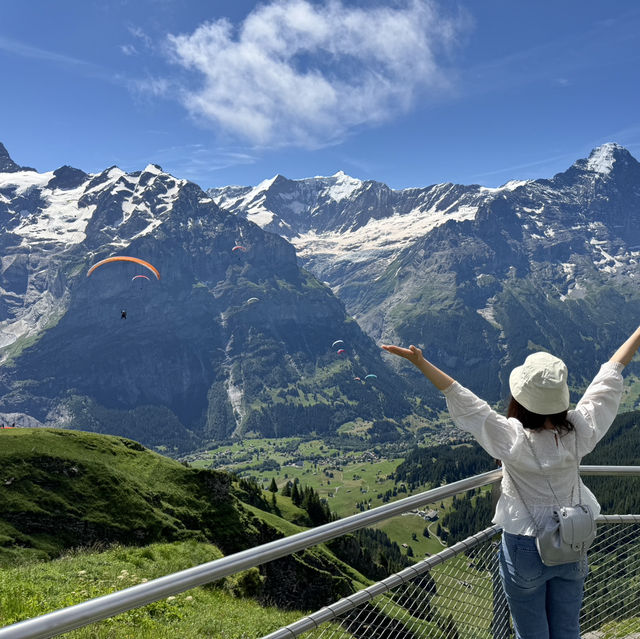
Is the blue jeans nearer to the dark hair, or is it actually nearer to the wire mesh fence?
the wire mesh fence

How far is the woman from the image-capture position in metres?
5.59

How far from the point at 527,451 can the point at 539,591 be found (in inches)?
69.5

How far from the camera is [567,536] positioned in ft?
17.1

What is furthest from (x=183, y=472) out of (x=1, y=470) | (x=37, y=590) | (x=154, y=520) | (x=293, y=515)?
(x=293, y=515)

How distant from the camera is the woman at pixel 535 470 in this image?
559cm

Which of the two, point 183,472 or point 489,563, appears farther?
point 183,472

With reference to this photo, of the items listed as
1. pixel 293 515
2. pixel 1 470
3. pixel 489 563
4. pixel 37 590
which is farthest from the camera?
pixel 293 515

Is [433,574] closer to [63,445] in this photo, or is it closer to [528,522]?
[528,522]

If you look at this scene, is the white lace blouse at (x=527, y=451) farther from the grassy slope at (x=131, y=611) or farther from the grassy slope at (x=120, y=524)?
the grassy slope at (x=120, y=524)

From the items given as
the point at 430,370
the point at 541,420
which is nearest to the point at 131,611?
the point at 430,370

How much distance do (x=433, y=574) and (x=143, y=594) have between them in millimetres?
4968

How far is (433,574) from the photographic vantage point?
732cm

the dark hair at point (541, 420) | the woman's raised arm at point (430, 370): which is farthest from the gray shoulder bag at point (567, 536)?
the woman's raised arm at point (430, 370)

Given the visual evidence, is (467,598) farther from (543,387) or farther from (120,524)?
(120,524)
